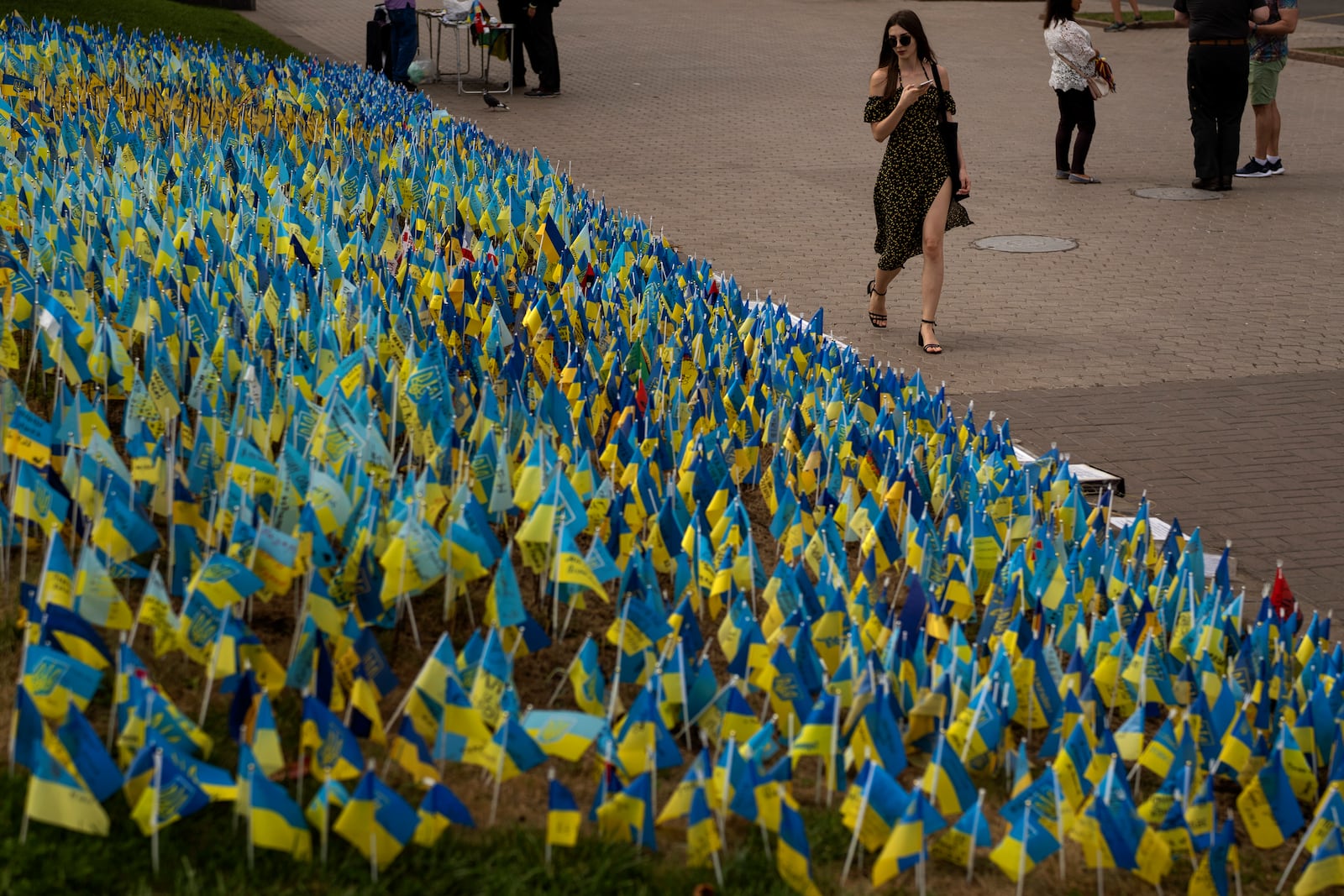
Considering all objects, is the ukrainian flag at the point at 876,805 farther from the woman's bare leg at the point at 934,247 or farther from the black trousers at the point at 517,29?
the black trousers at the point at 517,29

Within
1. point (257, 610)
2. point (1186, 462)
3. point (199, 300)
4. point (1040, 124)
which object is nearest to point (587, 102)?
point (1040, 124)

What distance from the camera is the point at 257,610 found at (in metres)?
3.81

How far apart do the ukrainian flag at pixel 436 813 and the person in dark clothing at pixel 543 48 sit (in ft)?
51.4

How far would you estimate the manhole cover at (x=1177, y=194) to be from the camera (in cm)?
1307

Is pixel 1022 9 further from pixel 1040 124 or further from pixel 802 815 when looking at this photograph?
pixel 802 815

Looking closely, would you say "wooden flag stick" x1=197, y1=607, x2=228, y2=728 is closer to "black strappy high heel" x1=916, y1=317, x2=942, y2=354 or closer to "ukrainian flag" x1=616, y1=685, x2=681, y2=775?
"ukrainian flag" x1=616, y1=685, x2=681, y2=775

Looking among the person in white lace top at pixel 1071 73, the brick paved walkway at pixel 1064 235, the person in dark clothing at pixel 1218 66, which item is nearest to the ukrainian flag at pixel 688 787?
the brick paved walkway at pixel 1064 235

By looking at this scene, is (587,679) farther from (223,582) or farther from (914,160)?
(914,160)

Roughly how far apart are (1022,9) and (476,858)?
93.9 ft

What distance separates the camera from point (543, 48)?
712 inches

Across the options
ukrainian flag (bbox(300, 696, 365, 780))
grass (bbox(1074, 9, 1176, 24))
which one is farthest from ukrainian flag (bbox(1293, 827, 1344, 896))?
grass (bbox(1074, 9, 1176, 24))

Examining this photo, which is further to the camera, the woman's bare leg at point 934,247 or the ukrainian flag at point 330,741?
the woman's bare leg at point 934,247

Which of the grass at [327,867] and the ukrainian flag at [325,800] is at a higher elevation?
the ukrainian flag at [325,800]

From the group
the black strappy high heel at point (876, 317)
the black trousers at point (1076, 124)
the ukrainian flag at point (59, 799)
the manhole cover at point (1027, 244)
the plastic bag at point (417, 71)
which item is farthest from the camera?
the plastic bag at point (417, 71)
